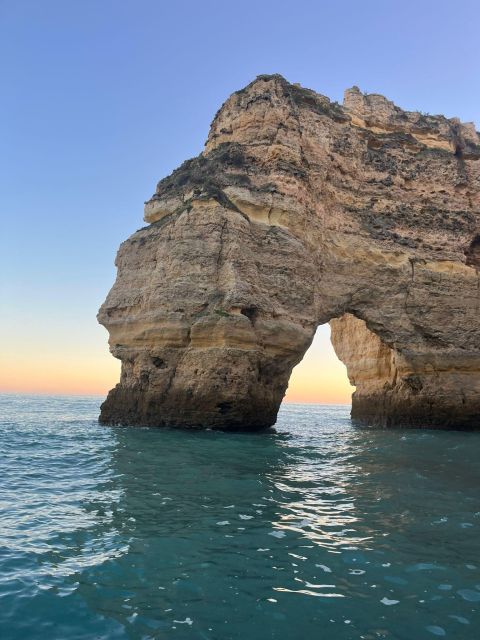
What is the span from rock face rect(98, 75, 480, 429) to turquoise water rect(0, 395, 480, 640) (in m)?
7.10

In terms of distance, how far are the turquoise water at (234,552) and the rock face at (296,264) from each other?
7.10 m

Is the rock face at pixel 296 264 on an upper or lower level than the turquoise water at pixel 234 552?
upper

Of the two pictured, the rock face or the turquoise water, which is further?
the rock face

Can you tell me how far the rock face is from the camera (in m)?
16.6

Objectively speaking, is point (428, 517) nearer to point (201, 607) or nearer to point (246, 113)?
point (201, 607)

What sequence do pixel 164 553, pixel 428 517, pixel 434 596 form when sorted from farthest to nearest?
pixel 428 517, pixel 164 553, pixel 434 596

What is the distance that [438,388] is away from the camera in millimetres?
20469

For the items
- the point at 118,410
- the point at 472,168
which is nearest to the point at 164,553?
the point at 118,410

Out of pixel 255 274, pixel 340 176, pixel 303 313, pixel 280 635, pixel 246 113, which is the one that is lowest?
pixel 280 635

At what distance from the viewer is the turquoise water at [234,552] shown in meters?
3.56

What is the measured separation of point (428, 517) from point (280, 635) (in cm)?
352

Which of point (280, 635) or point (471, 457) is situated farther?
point (471, 457)

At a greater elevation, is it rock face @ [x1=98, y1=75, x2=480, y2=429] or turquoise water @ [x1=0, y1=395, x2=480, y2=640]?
rock face @ [x1=98, y1=75, x2=480, y2=429]

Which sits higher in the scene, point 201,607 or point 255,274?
point 255,274
